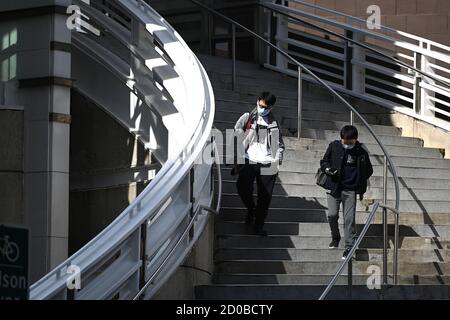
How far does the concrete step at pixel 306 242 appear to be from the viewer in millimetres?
12125

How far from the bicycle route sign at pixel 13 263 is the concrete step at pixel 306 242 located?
576cm

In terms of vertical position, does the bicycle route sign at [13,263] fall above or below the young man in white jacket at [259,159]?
below

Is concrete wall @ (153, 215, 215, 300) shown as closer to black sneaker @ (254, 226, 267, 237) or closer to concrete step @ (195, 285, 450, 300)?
concrete step @ (195, 285, 450, 300)

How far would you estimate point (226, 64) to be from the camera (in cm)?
1778

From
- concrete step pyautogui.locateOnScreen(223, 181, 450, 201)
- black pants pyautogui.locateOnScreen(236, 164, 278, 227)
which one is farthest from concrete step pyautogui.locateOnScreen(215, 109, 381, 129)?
black pants pyautogui.locateOnScreen(236, 164, 278, 227)

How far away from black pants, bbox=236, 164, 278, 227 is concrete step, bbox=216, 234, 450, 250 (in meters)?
0.21

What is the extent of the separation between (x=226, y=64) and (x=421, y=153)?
12.1ft

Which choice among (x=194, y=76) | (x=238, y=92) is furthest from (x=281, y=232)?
(x=238, y=92)

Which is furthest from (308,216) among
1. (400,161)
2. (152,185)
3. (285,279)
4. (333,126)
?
Result: (152,185)

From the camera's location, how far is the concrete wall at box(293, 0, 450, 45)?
18109 millimetres

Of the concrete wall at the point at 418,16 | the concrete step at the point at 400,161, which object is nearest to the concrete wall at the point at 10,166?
the concrete step at the point at 400,161

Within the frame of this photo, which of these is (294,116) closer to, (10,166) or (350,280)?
(10,166)

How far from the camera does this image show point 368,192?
45.4 ft

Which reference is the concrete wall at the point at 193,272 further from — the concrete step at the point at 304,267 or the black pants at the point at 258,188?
the black pants at the point at 258,188
